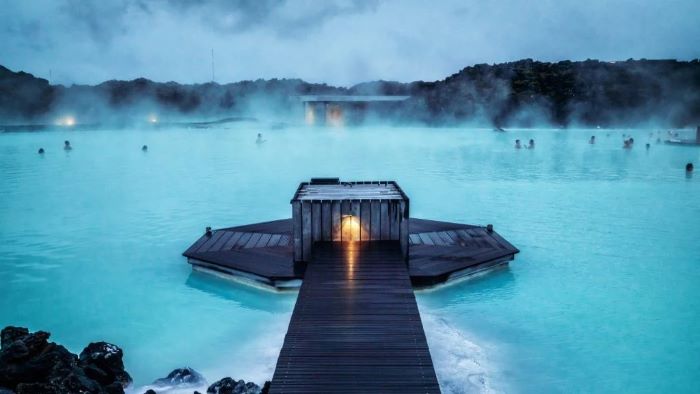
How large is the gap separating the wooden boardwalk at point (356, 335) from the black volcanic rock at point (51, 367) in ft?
7.62

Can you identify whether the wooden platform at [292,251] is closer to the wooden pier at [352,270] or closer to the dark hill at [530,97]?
the wooden pier at [352,270]

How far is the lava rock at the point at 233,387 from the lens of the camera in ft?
21.1

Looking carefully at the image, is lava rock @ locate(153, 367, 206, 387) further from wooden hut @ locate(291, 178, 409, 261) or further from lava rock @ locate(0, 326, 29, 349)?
wooden hut @ locate(291, 178, 409, 261)

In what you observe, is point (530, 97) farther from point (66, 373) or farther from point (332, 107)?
point (66, 373)

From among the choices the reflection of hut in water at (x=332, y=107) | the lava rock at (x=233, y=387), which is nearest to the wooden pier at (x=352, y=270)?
the lava rock at (x=233, y=387)

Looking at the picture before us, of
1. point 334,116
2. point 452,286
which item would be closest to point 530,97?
point 334,116

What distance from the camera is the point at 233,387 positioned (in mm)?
6570

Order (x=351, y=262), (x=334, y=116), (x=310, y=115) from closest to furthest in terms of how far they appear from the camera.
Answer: (x=351, y=262) < (x=310, y=115) < (x=334, y=116)

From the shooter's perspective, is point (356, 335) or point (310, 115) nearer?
point (356, 335)

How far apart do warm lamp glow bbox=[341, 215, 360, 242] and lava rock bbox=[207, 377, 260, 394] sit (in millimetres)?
3434

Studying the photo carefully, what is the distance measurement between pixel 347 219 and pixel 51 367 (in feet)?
16.3

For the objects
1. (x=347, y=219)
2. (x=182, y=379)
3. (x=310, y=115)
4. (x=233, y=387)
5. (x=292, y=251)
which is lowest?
(x=182, y=379)

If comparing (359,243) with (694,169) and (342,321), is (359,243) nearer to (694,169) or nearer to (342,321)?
(342,321)

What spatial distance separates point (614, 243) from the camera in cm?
1461
